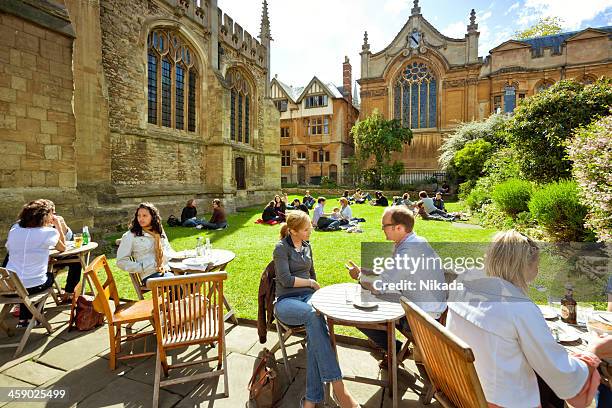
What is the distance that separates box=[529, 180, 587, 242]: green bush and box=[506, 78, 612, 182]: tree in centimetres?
377

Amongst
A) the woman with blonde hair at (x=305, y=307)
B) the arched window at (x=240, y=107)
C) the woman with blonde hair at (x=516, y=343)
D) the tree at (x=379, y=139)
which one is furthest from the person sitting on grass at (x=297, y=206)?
the tree at (x=379, y=139)

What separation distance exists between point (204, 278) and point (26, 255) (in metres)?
2.80

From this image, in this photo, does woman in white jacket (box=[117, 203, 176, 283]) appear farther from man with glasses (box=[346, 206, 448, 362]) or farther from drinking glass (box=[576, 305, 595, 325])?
drinking glass (box=[576, 305, 595, 325])

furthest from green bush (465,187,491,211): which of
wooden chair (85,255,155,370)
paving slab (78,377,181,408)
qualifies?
paving slab (78,377,181,408)

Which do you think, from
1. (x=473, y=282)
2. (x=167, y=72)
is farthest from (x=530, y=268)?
(x=167, y=72)

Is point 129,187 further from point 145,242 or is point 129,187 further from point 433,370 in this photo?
point 433,370

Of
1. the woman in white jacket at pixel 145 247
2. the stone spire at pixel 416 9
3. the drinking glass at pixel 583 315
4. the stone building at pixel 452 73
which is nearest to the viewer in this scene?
the drinking glass at pixel 583 315

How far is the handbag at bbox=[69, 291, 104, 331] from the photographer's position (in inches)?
152

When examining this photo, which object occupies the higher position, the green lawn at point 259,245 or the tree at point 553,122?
the tree at point 553,122

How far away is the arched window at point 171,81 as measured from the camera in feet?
44.9

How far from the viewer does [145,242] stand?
13.2 ft

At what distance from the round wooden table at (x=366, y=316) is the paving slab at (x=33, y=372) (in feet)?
8.81

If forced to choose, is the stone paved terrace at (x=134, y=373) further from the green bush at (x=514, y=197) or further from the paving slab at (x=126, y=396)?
the green bush at (x=514, y=197)

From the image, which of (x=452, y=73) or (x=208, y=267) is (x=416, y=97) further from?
(x=208, y=267)
